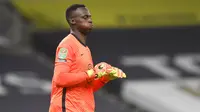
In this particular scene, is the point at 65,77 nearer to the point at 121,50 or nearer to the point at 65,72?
the point at 65,72

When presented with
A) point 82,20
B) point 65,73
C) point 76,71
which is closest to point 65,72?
point 65,73

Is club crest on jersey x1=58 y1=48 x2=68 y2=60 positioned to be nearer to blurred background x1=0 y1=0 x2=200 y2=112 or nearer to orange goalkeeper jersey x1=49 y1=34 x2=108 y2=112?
orange goalkeeper jersey x1=49 y1=34 x2=108 y2=112

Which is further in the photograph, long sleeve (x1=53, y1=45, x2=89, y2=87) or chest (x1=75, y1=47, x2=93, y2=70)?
chest (x1=75, y1=47, x2=93, y2=70)

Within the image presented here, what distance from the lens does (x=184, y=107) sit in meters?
12.2

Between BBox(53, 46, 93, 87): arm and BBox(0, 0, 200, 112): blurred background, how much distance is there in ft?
21.3

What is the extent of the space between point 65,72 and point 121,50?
23.9 feet

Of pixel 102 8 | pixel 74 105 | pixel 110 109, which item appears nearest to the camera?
pixel 74 105

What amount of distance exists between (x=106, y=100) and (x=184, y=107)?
1403 millimetres

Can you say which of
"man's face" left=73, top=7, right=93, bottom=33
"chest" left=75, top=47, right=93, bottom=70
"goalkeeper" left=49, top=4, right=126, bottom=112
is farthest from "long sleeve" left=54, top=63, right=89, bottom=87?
"man's face" left=73, top=7, right=93, bottom=33

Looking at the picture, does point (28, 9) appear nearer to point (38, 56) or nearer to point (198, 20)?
point (38, 56)

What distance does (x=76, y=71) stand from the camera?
18.1ft

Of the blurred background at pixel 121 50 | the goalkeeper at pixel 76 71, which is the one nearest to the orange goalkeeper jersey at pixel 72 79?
the goalkeeper at pixel 76 71

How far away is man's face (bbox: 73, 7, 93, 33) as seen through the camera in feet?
18.2

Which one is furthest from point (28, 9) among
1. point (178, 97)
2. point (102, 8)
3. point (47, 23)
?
point (178, 97)
